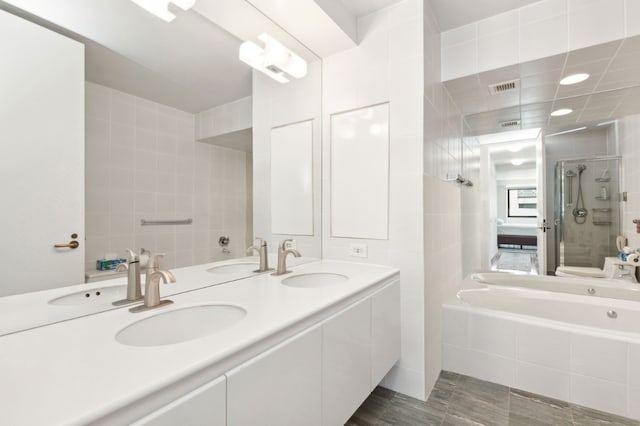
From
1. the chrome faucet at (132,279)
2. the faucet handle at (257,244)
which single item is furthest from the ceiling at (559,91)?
the chrome faucet at (132,279)

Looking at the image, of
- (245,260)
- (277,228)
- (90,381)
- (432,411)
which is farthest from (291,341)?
(432,411)

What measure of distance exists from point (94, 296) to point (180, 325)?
283 mm

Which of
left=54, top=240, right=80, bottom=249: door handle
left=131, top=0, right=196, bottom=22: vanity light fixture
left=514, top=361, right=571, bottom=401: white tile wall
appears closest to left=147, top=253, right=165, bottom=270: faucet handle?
left=54, top=240, right=80, bottom=249: door handle

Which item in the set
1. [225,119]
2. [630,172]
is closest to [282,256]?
[225,119]

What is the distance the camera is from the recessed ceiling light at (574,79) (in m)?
1.99

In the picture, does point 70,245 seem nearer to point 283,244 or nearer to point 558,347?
point 283,244

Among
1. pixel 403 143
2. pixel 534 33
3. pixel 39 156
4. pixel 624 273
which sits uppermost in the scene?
pixel 534 33

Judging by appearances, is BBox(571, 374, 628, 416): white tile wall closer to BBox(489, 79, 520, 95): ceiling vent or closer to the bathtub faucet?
the bathtub faucet

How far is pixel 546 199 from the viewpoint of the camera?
11.2 feet

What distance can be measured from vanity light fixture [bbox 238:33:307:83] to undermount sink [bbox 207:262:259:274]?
105cm

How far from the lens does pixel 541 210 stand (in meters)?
3.50

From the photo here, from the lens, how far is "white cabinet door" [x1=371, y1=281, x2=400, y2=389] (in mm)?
1465

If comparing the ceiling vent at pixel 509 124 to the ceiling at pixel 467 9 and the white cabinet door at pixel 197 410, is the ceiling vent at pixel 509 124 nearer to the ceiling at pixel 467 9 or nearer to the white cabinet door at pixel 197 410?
the ceiling at pixel 467 9

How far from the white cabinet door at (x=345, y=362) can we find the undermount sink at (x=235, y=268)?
565 millimetres
